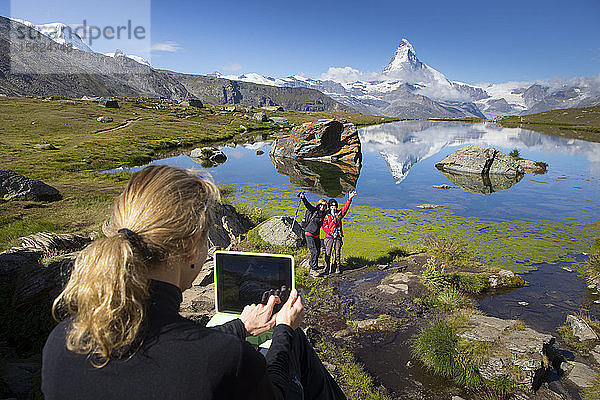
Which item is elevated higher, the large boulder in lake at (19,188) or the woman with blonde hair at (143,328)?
the woman with blonde hair at (143,328)

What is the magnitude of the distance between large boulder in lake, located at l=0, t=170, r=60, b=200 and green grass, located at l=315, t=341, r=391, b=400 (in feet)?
63.8

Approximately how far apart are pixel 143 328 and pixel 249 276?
278cm

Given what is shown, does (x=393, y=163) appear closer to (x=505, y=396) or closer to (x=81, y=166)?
(x=81, y=166)

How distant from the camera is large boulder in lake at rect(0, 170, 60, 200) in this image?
19781 mm

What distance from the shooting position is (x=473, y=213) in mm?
23375

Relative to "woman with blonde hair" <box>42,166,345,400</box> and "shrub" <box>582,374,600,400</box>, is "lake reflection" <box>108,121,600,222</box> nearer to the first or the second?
"shrub" <box>582,374,600,400</box>

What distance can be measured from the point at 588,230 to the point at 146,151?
4651 centimetres

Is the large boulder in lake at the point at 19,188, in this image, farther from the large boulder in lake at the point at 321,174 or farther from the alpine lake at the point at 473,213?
the large boulder in lake at the point at 321,174

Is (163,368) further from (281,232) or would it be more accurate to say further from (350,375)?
(281,232)

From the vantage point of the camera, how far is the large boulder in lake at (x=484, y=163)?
38156 mm

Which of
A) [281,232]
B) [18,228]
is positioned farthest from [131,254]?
[18,228]

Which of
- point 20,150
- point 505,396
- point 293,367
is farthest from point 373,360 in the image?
point 20,150

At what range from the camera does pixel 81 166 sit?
36.2 meters

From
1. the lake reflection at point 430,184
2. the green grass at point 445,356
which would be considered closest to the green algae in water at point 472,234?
the lake reflection at point 430,184
